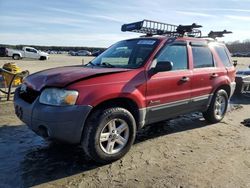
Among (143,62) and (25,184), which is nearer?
(25,184)

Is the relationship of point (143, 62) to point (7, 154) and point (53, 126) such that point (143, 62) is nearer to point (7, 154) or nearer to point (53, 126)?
point (53, 126)

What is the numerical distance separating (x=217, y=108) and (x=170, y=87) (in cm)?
209

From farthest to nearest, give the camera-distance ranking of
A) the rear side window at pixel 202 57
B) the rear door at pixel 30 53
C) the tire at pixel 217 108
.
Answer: the rear door at pixel 30 53, the tire at pixel 217 108, the rear side window at pixel 202 57

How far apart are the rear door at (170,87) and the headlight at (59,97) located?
135 cm

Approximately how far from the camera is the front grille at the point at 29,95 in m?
4.43

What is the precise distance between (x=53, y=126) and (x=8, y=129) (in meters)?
2.35

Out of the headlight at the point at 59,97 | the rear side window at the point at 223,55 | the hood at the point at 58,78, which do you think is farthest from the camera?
the rear side window at the point at 223,55

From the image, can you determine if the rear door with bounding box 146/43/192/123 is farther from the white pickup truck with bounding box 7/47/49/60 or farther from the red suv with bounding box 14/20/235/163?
the white pickup truck with bounding box 7/47/49/60

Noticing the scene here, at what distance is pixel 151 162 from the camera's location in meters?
4.52

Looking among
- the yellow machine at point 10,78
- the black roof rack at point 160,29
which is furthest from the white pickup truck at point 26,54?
the black roof rack at point 160,29

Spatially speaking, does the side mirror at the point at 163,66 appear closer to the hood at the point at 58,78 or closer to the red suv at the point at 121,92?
the red suv at the point at 121,92

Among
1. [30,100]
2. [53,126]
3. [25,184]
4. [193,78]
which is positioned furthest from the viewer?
[193,78]

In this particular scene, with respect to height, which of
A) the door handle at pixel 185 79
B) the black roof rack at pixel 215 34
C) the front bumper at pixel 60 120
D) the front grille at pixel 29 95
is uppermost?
the black roof rack at pixel 215 34

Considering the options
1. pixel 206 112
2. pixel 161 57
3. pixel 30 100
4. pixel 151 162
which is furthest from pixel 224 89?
pixel 30 100
